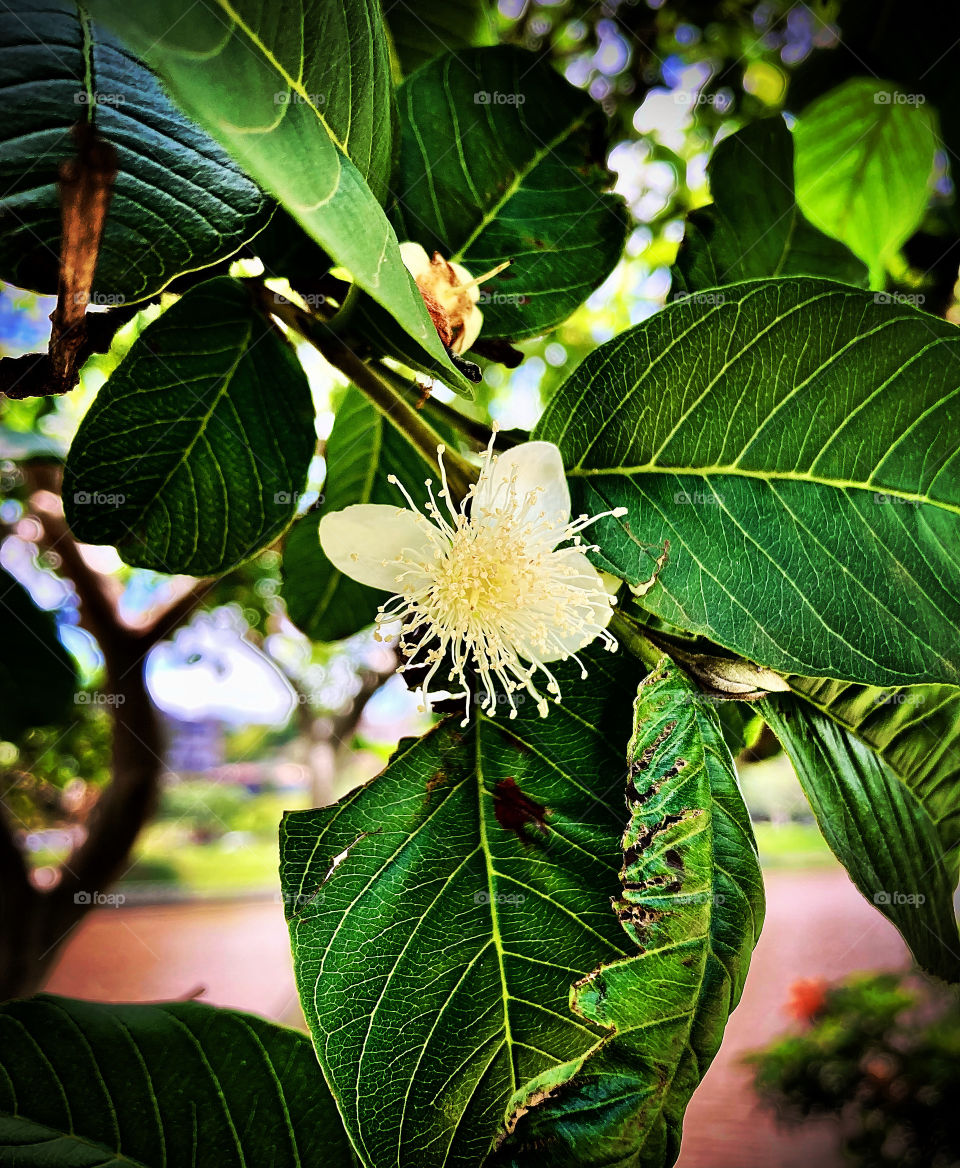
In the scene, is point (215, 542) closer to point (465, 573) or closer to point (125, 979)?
point (465, 573)

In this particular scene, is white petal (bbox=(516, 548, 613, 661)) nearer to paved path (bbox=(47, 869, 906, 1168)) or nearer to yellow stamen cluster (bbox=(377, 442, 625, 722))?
yellow stamen cluster (bbox=(377, 442, 625, 722))

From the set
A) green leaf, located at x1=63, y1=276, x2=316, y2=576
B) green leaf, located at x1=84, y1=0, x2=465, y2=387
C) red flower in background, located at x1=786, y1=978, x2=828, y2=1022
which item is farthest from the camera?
red flower in background, located at x1=786, y1=978, x2=828, y2=1022

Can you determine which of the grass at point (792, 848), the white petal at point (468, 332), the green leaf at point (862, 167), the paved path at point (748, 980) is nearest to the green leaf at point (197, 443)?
the white petal at point (468, 332)

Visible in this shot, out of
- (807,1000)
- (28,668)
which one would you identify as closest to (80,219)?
(28,668)

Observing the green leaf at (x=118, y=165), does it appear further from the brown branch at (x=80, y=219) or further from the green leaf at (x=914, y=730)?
the green leaf at (x=914, y=730)

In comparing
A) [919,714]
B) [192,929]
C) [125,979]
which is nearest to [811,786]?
[919,714]

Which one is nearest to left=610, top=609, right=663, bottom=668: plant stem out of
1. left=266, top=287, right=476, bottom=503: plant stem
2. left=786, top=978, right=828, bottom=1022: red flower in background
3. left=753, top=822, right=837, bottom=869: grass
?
A: left=266, top=287, right=476, bottom=503: plant stem

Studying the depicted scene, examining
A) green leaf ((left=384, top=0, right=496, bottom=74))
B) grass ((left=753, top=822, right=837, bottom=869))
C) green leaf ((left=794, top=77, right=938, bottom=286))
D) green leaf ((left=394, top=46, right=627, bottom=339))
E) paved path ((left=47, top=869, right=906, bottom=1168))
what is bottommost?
paved path ((left=47, top=869, right=906, bottom=1168))
